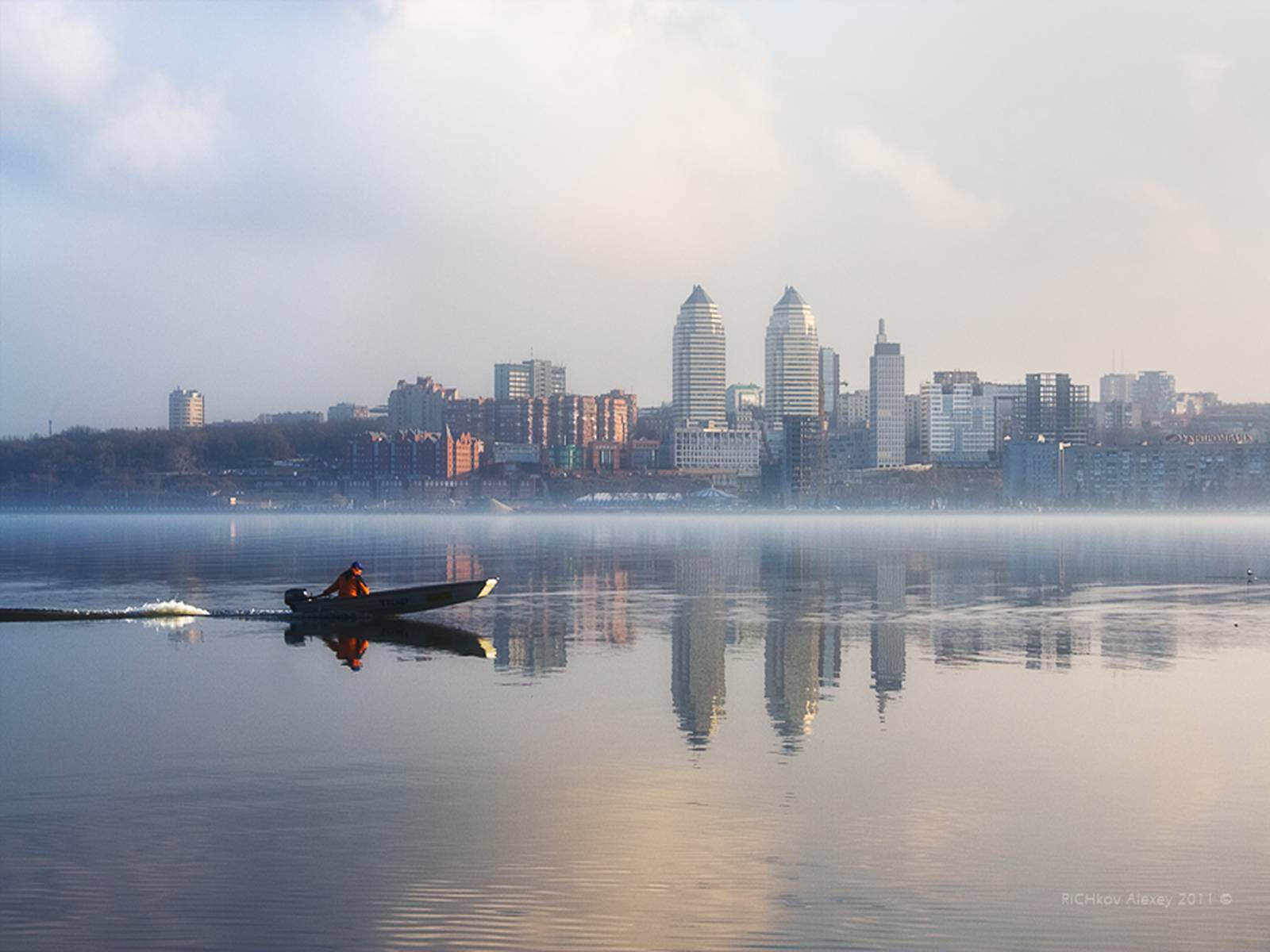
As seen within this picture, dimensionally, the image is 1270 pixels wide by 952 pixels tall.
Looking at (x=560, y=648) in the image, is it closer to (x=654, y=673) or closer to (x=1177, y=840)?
(x=654, y=673)

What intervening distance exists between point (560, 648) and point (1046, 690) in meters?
13.1

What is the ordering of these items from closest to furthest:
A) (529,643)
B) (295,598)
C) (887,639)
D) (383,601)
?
1. (529,643)
2. (887,639)
3. (295,598)
4. (383,601)

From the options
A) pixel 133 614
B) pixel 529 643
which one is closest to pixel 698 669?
pixel 529 643

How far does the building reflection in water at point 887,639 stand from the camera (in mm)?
30778

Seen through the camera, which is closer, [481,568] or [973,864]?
[973,864]

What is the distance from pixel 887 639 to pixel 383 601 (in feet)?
49.8

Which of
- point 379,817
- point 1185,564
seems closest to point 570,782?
point 379,817

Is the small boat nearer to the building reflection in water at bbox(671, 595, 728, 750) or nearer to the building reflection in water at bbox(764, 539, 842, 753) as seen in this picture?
the building reflection in water at bbox(671, 595, 728, 750)

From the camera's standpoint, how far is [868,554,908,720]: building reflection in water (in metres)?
30.8

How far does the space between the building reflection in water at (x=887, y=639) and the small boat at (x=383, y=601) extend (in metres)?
12.4

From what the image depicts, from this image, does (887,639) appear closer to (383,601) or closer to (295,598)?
(383,601)

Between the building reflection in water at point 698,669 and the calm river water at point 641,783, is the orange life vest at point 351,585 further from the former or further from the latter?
the building reflection in water at point 698,669

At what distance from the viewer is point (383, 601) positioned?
148 ft

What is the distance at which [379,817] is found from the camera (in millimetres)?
18844
